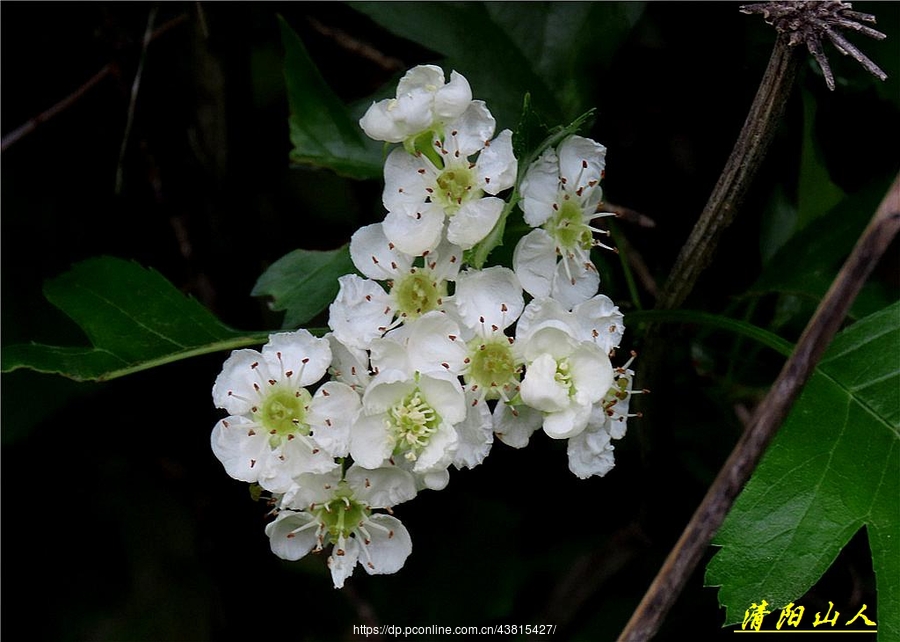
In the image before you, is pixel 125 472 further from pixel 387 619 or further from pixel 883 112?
pixel 883 112

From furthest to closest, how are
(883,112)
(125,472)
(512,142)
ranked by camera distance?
(125,472)
(883,112)
(512,142)

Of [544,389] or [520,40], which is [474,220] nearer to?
[544,389]

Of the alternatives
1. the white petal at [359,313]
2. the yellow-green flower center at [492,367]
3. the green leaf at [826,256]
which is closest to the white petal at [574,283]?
the yellow-green flower center at [492,367]

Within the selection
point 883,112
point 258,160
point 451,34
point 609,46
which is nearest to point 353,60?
point 258,160

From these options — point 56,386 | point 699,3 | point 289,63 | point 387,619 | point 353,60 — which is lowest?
point 387,619

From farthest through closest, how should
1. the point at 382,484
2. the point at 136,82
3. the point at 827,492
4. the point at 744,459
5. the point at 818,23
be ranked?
the point at 136,82 < the point at 827,492 < the point at 382,484 < the point at 818,23 < the point at 744,459

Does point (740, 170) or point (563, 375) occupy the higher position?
point (740, 170)

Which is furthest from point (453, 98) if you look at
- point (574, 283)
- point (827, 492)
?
point (827, 492)

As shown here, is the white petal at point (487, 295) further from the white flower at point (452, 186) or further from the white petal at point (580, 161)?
the white petal at point (580, 161)
